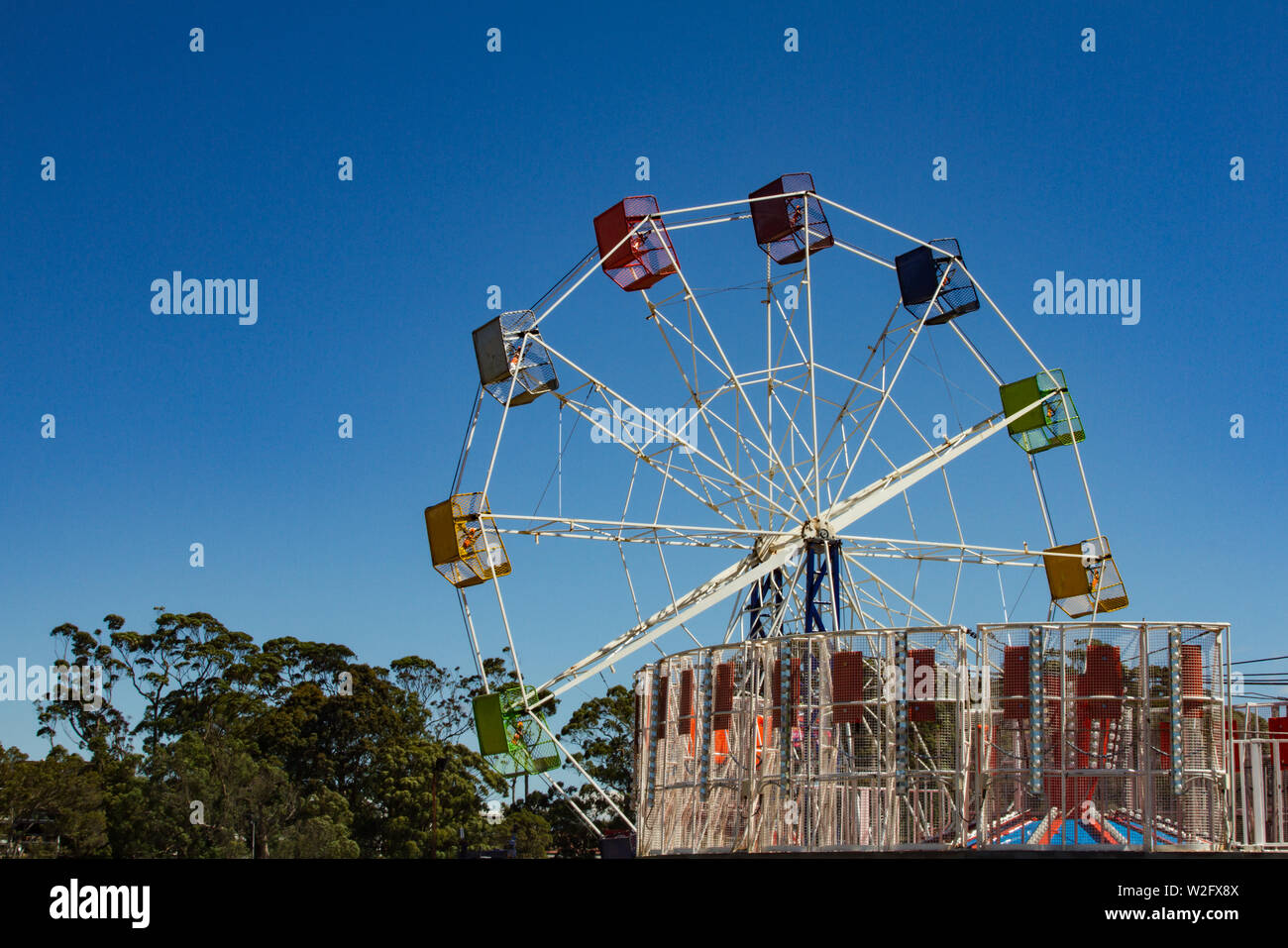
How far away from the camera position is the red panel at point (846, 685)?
2394 cm

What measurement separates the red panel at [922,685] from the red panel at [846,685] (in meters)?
1.08

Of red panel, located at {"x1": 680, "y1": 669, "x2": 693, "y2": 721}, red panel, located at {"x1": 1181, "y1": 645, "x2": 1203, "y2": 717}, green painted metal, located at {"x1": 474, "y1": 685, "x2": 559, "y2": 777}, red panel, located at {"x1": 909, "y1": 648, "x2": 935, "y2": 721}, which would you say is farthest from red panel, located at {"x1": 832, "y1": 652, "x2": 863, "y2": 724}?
green painted metal, located at {"x1": 474, "y1": 685, "x2": 559, "y2": 777}

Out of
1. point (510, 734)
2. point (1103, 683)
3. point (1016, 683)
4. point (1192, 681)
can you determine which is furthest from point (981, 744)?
point (510, 734)

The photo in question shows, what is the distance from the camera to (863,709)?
943 inches

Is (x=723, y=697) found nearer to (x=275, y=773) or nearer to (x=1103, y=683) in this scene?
(x=1103, y=683)

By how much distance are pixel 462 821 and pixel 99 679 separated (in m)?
25.8

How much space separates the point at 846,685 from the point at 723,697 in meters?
2.97

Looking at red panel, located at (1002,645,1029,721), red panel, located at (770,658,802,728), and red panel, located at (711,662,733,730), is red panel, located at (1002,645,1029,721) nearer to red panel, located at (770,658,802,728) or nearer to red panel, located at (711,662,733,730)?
red panel, located at (770,658,802,728)

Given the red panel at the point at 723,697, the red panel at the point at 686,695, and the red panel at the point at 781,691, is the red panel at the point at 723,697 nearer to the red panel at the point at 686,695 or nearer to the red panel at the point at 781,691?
the red panel at the point at 686,695

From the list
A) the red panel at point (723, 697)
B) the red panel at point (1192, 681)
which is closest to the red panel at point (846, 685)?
the red panel at point (723, 697)

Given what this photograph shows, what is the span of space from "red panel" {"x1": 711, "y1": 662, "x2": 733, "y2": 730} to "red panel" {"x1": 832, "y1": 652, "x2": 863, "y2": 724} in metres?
2.53

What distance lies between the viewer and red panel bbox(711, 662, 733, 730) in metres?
26.1
